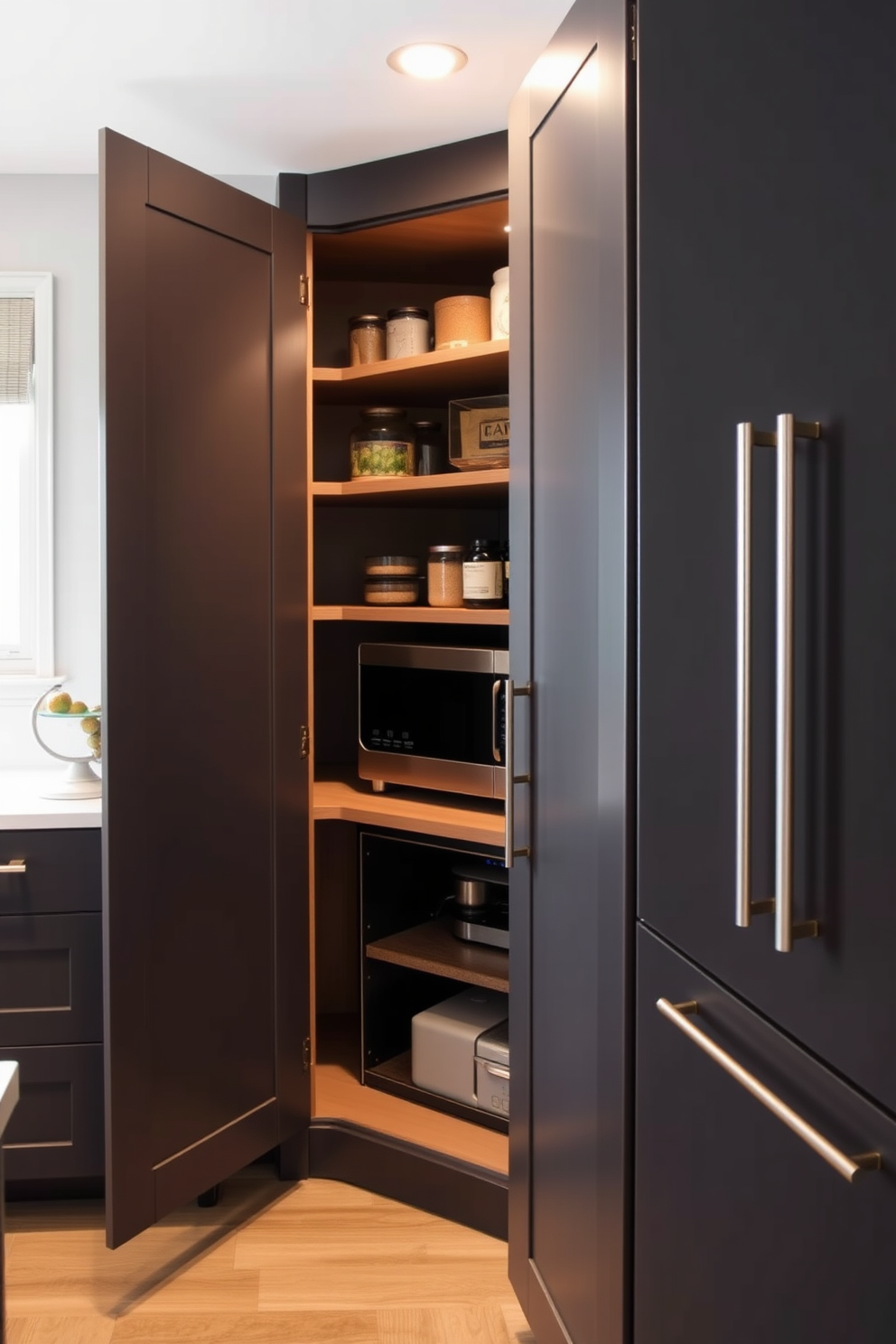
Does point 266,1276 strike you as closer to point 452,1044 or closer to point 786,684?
point 452,1044

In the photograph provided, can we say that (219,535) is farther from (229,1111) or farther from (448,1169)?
(448,1169)

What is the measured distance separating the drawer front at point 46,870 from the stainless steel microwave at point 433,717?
0.64m

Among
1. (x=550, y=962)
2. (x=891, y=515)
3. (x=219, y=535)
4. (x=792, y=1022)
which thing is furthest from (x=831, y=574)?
(x=219, y=535)

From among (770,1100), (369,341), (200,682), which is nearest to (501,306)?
(369,341)

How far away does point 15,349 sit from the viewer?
106 inches

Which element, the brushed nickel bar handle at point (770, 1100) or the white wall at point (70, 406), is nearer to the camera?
the brushed nickel bar handle at point (770, 1100)

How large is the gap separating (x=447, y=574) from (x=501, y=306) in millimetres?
561

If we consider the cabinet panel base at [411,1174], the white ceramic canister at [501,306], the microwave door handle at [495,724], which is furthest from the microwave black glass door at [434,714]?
the cabinet panel base at [411,1174]

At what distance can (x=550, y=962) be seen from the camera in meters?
1.62

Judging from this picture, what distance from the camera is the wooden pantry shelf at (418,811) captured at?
2.21 m

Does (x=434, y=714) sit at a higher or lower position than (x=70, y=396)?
lower

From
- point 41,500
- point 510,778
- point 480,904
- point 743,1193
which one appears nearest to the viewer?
point 743,1193

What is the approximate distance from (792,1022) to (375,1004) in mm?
1811

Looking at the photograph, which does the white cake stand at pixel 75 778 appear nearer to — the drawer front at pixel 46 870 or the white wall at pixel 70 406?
the drawer front at pixel 46 870
